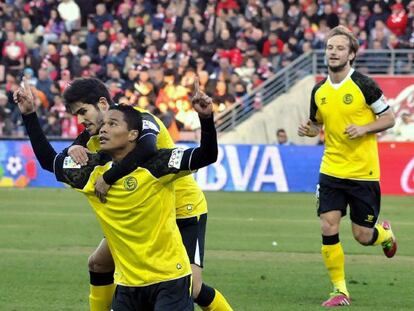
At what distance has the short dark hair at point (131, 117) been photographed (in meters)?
6.75

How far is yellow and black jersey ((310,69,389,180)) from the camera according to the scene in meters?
10.6

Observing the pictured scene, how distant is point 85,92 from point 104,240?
1.20 metres

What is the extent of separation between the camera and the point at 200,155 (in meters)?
6.56

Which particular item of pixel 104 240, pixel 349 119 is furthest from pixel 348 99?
pixel 104 240

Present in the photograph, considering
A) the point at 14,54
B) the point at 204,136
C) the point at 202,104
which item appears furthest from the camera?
the point at 14,54

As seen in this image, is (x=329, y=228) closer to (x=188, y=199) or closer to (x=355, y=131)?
(x=355, y=131)

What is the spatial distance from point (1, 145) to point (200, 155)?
65.9 feet

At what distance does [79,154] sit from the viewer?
23.3 ft

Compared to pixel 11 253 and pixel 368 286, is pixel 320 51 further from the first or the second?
pixel 368 286

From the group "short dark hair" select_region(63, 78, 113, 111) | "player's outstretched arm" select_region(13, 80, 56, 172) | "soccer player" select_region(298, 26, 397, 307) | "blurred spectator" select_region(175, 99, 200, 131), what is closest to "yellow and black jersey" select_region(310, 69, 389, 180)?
"soccer player" select_region(298, 26, 397, 307)

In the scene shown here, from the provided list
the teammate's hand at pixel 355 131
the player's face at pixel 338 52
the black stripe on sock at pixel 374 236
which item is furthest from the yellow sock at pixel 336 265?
the player's face at pixel 338 52

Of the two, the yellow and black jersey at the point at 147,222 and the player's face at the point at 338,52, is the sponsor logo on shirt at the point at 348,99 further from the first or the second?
the yellow and black jersey at the point at 147,222

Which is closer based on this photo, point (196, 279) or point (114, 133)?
point (114, 133)

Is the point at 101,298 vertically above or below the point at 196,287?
below
